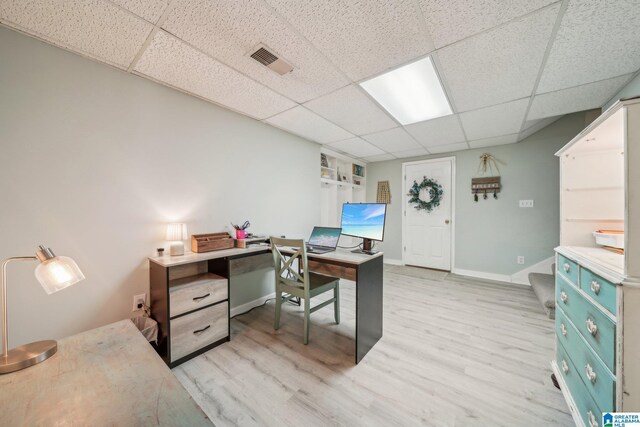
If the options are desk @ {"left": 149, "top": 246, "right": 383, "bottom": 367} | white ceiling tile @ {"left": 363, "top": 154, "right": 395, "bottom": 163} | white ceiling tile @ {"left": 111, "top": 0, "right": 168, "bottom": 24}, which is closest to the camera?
white ceiling tile @ {"left": 111, "top": 0, "right": 168, "bottom": 24}

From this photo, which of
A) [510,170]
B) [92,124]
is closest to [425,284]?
[510,170]

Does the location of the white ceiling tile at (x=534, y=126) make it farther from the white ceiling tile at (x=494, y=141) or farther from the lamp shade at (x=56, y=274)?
the lamp shade at (x=56, y=274)

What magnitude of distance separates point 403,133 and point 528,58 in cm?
172

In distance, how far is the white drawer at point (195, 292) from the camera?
1758 millimetres

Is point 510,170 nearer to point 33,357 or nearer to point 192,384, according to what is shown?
point 192,384

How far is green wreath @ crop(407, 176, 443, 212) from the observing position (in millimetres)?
4512

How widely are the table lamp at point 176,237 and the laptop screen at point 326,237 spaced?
1.22m

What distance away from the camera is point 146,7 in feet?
4.24

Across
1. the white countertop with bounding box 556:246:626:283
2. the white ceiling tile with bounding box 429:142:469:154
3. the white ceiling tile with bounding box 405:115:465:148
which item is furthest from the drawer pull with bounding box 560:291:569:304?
the white ceiling tile with bounding box 429:142:469:154

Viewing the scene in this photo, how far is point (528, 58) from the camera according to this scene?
1.71 m

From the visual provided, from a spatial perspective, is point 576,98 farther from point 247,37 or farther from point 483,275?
point 247,37

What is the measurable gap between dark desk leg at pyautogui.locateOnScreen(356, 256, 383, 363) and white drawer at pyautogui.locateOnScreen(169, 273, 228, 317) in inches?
47.0

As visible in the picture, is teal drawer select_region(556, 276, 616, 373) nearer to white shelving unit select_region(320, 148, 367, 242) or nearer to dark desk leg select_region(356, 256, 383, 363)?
dark desk leg select_region(356, 256, 383, 363)

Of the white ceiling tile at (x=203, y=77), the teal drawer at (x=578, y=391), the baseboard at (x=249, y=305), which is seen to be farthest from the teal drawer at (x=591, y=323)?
the baseboard at (x=249, y=305)
